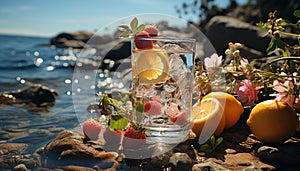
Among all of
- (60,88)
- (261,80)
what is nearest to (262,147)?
(261,80)

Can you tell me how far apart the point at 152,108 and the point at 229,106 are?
2.26 feet

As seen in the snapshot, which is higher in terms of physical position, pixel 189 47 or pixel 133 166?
pixel 189 47

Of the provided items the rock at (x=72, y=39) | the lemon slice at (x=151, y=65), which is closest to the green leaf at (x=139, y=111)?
the lemon slice at (x=151, y=65)

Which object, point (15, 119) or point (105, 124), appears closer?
point (105, 124)

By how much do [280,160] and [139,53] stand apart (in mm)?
Answer: 1178

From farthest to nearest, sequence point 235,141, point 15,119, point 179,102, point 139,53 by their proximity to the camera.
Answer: point 15,119
point 235,141
point 179,102
point 139,53

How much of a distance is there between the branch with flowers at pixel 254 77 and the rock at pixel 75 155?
3.40ft

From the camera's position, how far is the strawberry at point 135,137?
2322 millimetres

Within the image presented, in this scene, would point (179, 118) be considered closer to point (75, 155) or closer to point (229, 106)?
point (229, 106)

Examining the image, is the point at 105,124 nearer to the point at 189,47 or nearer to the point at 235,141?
the point at 189,47

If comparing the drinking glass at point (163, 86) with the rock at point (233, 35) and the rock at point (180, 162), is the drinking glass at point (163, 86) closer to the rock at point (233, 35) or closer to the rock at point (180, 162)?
the rock at point (180, 162)

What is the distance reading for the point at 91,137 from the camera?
261 cm

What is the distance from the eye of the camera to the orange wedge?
2.52m

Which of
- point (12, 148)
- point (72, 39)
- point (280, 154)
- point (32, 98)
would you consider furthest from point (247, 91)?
point (72, 39)
